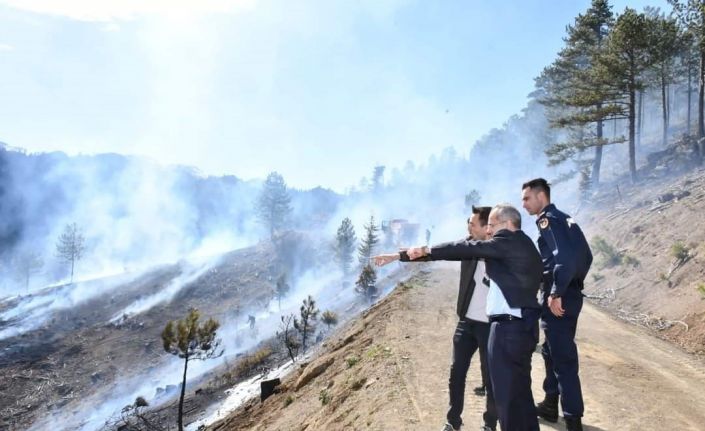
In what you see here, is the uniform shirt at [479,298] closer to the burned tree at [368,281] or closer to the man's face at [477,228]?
the man's face at [477,228]

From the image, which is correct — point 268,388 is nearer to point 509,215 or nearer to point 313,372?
point 313,372

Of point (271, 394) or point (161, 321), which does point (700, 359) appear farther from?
point (161, 321)

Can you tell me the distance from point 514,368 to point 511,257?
0.99 metres

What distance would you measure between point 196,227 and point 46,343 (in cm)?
6919

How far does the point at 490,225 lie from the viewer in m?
3.95

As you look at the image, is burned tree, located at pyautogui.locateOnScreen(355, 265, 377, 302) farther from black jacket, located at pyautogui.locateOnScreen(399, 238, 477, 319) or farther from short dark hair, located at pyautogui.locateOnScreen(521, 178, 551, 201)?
short dark hair, located at pyautogui.locateOnScreen(521, 178, 551, 201)

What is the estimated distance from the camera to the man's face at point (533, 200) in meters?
4.61

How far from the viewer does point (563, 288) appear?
4.21 m

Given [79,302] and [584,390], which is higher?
[584,390]

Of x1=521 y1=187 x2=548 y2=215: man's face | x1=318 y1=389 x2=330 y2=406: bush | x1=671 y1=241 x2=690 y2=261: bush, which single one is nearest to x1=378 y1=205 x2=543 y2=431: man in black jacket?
x1=521 y1=187 x2=548 y2=215: man's face

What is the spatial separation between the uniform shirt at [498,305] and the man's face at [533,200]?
127 cm

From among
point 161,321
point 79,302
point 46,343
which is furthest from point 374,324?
point 79,302

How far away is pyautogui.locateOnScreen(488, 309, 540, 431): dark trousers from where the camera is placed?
12.0 feet

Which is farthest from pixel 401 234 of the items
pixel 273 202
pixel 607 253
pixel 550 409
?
pixel 550 409
